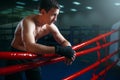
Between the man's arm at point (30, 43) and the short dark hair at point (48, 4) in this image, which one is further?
the short dark hair at point (48, 4)

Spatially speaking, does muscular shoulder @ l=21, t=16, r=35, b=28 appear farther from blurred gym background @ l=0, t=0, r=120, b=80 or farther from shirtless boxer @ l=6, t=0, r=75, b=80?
blurred gym background @ l=0, t=0, r=120, b=80

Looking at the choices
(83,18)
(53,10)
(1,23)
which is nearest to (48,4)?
(53,10)

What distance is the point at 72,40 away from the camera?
31.1ft

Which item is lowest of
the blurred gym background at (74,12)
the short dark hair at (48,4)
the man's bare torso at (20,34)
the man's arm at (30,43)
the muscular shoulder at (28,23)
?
the blurred gym background at (74,12)

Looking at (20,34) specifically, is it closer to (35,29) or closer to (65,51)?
(35,29)

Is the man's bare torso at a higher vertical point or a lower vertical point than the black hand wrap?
lower

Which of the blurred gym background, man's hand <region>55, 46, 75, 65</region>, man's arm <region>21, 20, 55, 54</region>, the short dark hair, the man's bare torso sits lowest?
the blurred gym background

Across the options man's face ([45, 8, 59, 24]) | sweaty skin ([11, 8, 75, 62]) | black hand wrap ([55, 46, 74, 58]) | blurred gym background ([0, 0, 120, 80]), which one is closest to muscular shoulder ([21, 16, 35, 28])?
sweaty skin ([11, 8, 75, 62])

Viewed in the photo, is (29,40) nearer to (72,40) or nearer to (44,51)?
(44,51)

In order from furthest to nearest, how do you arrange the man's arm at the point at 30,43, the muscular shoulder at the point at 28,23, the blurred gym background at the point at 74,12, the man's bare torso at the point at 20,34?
the blurred gym background at the point at 74,12
the man's bare torso at the point at 20,34
the muscular shoulder at the point at 28,23
the man's arm at the point at 30,43

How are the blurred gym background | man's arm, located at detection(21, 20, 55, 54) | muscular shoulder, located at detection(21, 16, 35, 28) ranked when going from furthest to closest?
the blurred gym background, muscular shoulder, located at detection(21, 16, 35, 28), man's arm, located at detection(21, 20, 55, 54)

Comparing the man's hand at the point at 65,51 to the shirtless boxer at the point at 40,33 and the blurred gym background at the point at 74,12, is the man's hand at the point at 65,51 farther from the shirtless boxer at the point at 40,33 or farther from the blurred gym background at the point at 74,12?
the blurred gym background at the point at 74,12

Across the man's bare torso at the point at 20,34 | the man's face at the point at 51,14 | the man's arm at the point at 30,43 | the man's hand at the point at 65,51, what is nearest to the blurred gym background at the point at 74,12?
the man's bare torso at the point at 20,34

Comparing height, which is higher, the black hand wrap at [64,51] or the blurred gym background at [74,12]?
the black hand wrap at [64,51]
